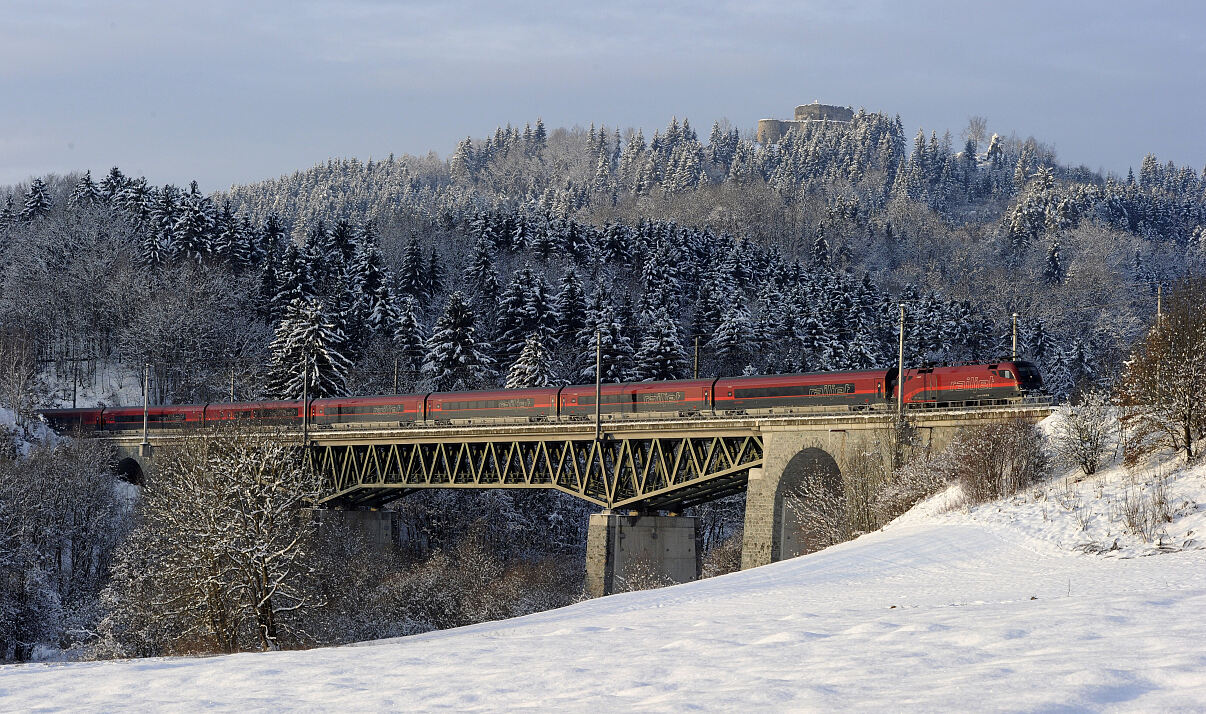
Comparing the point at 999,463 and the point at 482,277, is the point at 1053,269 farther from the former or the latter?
the point at 999,463

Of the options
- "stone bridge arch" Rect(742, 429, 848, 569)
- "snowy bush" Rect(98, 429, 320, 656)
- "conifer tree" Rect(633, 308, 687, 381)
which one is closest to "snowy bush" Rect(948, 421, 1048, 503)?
"stone bridge arch" Rect(742, 429, 848, 569)

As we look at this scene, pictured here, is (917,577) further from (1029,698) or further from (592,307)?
(592,307)

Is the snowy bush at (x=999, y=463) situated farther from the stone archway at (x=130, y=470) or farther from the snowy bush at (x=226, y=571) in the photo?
the stone archway at (x=130, y=470)

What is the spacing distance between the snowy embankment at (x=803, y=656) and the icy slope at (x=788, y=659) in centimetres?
4

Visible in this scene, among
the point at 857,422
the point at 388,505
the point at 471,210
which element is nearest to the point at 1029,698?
the point at 857,422

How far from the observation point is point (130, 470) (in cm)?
7744

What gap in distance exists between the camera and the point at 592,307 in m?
96.1

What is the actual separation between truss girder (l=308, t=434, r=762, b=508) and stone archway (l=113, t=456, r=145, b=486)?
16692mm

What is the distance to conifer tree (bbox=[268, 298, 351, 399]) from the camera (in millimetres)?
78062

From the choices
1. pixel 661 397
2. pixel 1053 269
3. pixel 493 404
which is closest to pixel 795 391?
pixel 661 397

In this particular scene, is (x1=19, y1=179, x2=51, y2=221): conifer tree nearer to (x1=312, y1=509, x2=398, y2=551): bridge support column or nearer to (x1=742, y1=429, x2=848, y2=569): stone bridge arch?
(x1=312, y1=509, x2=398, y2=551): bridge support column

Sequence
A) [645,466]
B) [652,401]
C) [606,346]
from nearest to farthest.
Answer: [645,466] → [652,401] → [606,346]

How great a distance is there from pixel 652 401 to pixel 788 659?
143 ft

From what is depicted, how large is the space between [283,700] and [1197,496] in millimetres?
20034
